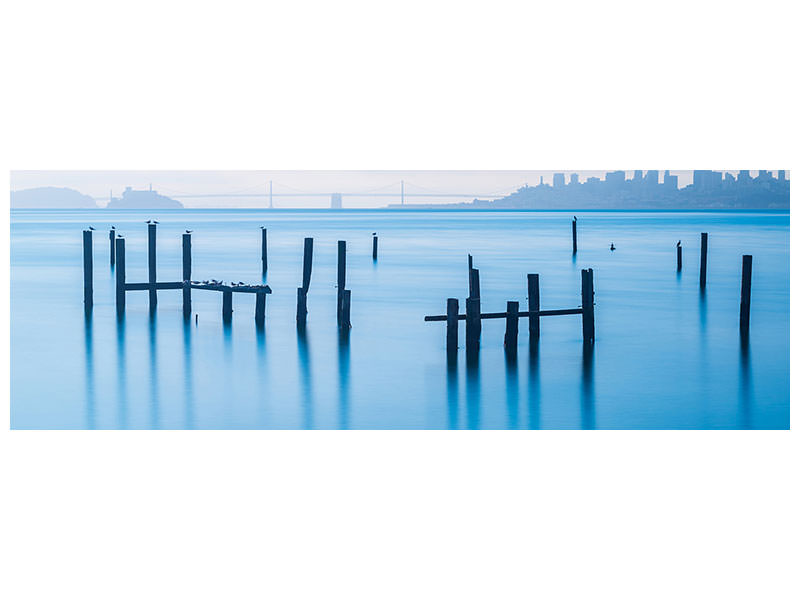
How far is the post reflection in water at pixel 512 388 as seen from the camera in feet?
29.6

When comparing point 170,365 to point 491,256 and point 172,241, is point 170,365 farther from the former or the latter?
point 172,241

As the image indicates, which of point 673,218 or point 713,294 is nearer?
point 713,294

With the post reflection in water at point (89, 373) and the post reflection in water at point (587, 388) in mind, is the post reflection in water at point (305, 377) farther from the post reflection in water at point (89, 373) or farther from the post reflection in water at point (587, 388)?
the post reflection in water at point (587, 388)

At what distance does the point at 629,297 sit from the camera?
57.8 ft

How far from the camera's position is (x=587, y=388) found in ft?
32.7

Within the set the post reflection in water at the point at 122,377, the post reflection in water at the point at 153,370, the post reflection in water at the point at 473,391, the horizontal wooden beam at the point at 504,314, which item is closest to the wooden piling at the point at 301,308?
the post reflection in water at the point at 153,370

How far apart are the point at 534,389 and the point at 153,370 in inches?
158

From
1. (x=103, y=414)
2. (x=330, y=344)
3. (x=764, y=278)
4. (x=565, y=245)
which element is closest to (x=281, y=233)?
(x=565, y=245)

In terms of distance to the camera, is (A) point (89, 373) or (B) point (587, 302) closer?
(A) point (89, 373)

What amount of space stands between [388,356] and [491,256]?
696 inches

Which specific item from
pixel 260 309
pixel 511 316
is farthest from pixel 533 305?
pixel 260 309

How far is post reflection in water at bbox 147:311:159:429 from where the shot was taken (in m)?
9.13

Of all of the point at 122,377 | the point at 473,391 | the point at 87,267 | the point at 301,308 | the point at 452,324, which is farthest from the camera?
the point at 87,267

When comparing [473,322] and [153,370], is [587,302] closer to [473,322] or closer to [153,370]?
[473,322]
